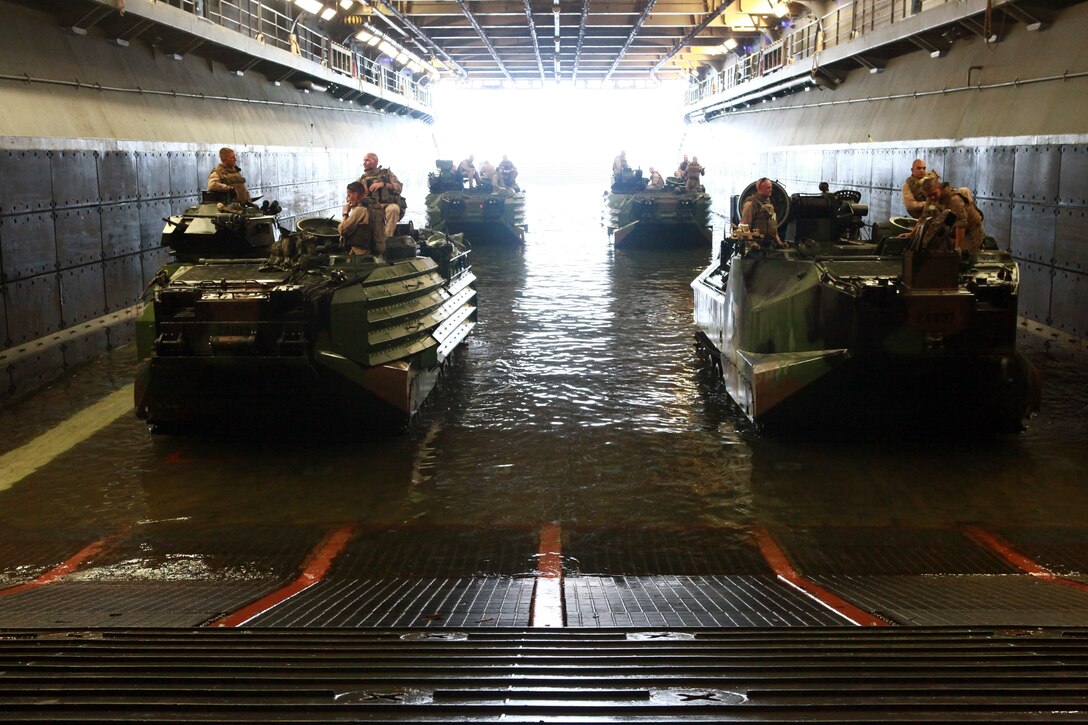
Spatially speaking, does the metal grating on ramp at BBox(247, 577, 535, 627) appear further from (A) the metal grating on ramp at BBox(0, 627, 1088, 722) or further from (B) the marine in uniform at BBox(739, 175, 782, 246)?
(B) the marine in uniform at BBox(739, 175, 782, 246)

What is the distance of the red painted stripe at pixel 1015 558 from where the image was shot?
17.8ft

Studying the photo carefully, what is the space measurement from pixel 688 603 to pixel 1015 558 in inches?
88.6

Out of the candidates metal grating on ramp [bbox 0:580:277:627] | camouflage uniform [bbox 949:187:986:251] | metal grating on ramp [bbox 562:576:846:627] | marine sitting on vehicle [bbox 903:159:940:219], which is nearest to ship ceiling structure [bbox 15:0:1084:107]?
marine sitting on vehicle [bbox 903:159:940:219]

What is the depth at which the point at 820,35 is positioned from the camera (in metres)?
25.7

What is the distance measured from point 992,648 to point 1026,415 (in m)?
5.12

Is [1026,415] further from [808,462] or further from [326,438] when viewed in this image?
[326,438]

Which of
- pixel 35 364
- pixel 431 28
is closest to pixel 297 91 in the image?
pixel 431 28

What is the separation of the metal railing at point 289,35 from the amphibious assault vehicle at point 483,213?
4786 mm

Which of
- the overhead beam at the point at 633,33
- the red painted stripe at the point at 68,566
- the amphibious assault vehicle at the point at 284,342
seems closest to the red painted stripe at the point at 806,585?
the amphibious assault vehicle at the point at 284,342

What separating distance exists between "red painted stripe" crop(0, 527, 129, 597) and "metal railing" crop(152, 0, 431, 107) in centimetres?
1118

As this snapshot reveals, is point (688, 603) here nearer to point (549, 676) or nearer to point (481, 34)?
point (549, 676)

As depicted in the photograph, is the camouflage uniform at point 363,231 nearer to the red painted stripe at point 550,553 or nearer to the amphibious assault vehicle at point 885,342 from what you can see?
the amphibious assault vehicle at point 885,342

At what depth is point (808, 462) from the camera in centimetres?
783

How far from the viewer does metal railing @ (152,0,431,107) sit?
19031 mm
